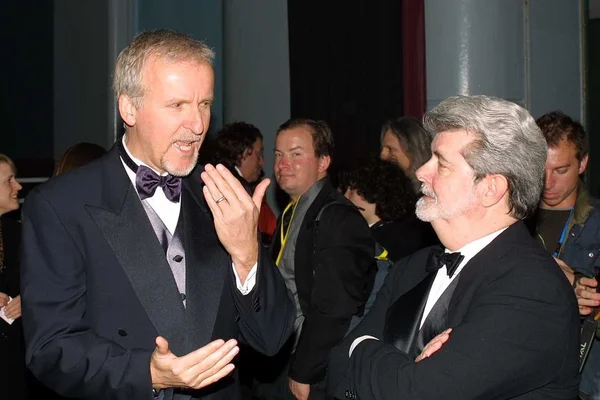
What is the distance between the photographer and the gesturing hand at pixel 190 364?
2.04 m

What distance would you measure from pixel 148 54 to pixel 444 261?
1079 millimetres

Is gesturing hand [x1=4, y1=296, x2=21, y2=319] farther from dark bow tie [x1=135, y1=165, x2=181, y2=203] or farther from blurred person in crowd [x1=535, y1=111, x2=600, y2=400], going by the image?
blurred person in crowd [x1=535, y1=111, x2=600, y2=400]

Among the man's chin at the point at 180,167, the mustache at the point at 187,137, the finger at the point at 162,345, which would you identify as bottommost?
the finger at the point at 162,345

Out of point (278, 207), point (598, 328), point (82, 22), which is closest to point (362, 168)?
point (598, 328)

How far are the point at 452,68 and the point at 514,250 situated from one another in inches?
138

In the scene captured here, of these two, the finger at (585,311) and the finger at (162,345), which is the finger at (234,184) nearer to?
the finger at (162,345)

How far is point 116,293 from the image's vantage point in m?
2.23

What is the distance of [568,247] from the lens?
3611 mm

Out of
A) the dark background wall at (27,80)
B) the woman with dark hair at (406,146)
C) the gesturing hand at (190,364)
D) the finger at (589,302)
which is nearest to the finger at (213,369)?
the gesturing hand at (190,364)

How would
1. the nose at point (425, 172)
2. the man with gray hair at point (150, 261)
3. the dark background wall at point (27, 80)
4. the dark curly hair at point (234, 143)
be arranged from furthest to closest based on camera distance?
the dark background wall at point (27, 80) < the dark curly hair at point (234, 143) < the nose at point (425, 172) < the man with gray hair at point (150, 261)

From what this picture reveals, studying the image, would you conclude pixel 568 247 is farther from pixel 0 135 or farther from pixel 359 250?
pixel 0 135

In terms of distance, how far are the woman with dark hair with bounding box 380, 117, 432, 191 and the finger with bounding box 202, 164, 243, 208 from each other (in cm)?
270

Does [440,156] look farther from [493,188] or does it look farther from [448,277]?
[448,277]

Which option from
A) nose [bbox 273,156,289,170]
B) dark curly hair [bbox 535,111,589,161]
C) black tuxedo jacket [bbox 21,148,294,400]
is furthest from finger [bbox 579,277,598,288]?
nose [bbox 273,156,289,170]
